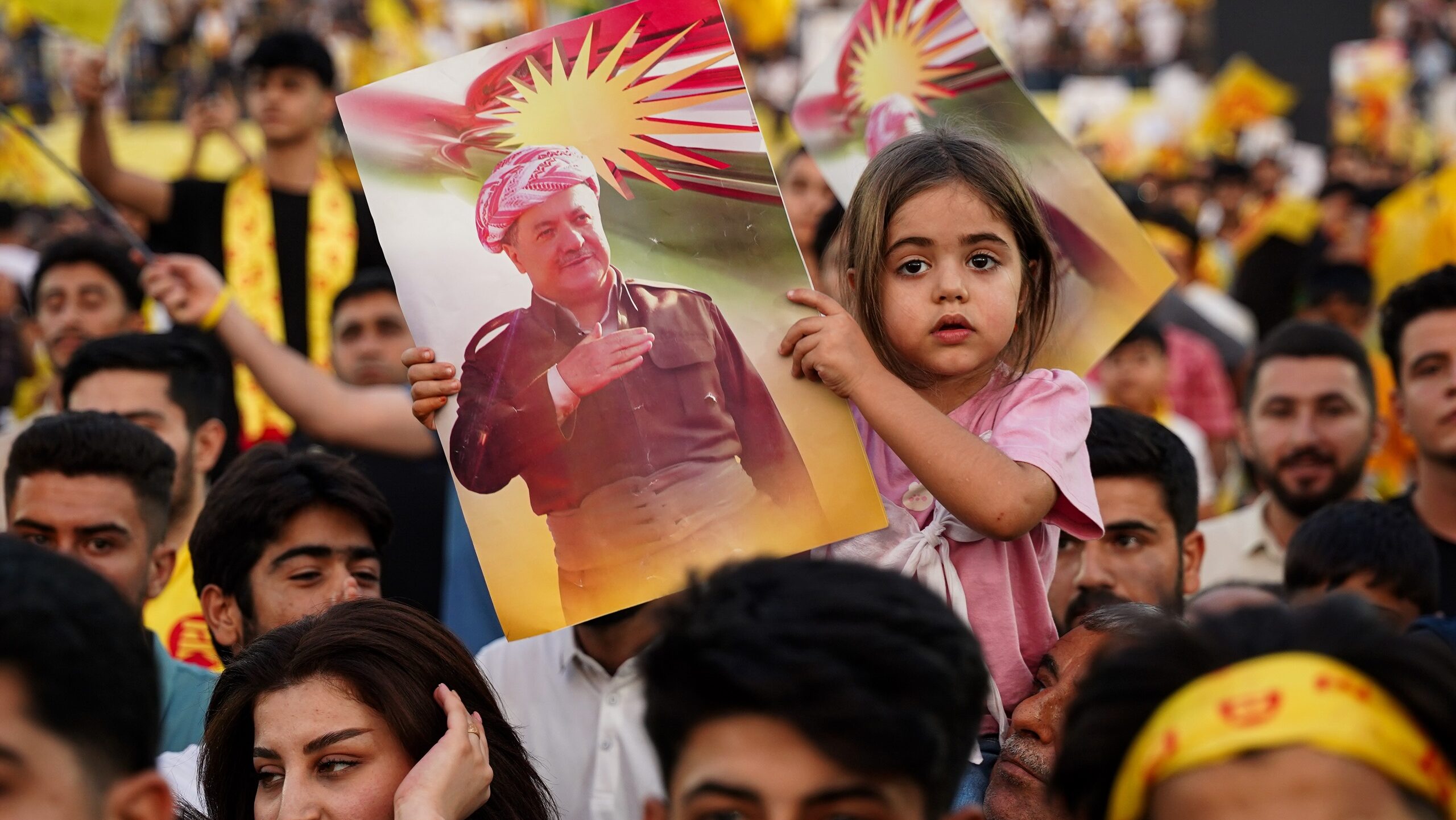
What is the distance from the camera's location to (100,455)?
360cm

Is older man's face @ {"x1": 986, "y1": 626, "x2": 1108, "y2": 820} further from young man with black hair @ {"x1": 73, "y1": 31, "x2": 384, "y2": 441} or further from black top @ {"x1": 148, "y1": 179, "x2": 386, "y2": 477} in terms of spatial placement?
black top @ {"x1": 148, "y1": 179, "x2": 386, "y2": 477}

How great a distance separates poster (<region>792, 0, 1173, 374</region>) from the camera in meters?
3.18

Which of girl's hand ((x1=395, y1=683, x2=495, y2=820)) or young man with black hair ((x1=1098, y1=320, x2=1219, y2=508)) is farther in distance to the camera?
young man with black hair ((x1=1098, y1=320, x2=1219, y2=508))

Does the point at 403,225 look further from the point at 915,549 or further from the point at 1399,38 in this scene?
the point at 1399,38

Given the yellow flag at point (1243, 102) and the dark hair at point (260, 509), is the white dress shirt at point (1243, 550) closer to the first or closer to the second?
the dark hair at point (260, 509)

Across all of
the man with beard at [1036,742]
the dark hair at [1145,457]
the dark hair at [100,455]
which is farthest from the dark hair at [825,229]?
the man with beard at [1036,742]

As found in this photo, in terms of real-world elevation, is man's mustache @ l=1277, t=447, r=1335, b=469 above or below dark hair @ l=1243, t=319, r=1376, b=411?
below

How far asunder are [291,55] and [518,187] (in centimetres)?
379

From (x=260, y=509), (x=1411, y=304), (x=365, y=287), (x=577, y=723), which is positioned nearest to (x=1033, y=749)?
(x=577, y=723)

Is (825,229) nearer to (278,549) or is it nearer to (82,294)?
(278,549)

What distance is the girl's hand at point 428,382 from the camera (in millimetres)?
2488

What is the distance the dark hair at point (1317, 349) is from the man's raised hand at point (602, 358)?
9.79 feet

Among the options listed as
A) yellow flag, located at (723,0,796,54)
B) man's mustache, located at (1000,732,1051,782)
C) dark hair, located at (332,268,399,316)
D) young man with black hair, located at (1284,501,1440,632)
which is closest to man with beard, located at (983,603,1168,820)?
man's mustache, located at (1000,732,1051,782)

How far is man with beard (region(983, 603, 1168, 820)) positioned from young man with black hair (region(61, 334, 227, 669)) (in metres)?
2.51
